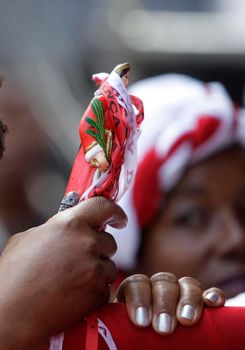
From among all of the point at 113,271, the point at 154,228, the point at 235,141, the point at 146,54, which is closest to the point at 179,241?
the point at 154,228

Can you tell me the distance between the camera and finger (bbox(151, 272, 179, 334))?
82.7 inches

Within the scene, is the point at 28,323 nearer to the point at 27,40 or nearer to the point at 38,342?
the point at 38,342

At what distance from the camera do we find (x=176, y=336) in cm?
210

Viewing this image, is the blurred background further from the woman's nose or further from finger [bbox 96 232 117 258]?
finger [bbox 96 232 117 258]

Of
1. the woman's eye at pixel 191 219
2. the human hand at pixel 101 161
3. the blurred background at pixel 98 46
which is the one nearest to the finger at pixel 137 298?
the human hand at pixel 101 161

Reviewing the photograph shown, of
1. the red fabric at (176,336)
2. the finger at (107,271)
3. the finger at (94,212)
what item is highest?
the finger at (94,212)

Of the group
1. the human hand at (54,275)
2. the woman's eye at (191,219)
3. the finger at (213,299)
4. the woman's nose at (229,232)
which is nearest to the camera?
the human hand at (54,275)

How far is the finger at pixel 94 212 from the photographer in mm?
2092

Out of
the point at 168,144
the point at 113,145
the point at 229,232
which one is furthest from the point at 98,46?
the point at 113,145

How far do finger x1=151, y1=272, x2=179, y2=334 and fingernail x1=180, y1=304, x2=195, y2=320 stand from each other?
2 centimetres

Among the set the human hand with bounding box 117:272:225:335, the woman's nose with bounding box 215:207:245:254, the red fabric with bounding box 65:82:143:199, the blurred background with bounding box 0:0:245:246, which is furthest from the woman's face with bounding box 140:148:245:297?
the blurred background with bounding box 0:0:245:246

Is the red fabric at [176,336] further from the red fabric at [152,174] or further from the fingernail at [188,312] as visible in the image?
the red fabric at [152,174]

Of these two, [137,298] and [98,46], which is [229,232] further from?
[98,46]

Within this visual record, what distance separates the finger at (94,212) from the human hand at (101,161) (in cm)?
6
